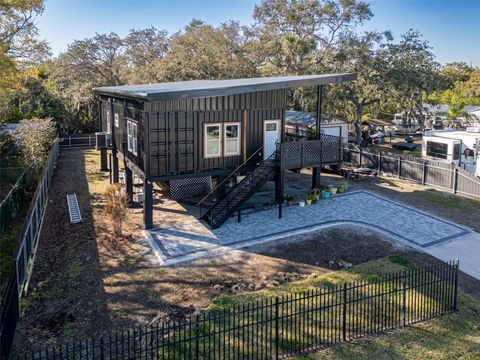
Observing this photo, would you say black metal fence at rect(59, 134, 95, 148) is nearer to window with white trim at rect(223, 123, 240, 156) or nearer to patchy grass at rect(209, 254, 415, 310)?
window with white trim at rect(223, 123, 240, 156)

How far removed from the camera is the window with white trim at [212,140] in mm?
→ 17078

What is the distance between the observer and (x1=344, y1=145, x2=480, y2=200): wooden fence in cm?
2127

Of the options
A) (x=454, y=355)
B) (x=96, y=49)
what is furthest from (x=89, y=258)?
(x=96, y=49)

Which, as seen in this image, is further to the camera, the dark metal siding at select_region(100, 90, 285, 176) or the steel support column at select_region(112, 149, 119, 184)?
the steel support column at select_region(112, 149, 119, 184)

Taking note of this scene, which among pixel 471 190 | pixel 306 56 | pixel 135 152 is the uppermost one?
pixel 306 56

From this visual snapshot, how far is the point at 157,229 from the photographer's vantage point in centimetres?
1596

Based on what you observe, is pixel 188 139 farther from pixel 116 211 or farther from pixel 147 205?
pixel 116 211

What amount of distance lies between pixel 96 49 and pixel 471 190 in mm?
43907

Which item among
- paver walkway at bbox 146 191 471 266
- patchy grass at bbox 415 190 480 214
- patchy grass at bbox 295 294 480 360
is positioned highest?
patchy grass at bbox 415 190 480 214

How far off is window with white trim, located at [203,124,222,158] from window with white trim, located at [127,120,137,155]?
316 centimetres

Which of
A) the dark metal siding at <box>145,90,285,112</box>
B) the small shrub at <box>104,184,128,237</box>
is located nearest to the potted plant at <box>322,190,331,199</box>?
the dark metal siding at <box>145,90,285,112</box>

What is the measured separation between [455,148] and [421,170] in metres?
4.72

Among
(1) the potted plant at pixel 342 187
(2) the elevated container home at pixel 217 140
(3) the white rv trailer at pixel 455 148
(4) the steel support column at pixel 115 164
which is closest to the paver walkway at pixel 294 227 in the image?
(2) the elevated container home at pixel 217 140

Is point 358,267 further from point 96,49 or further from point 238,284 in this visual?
point 96,49
